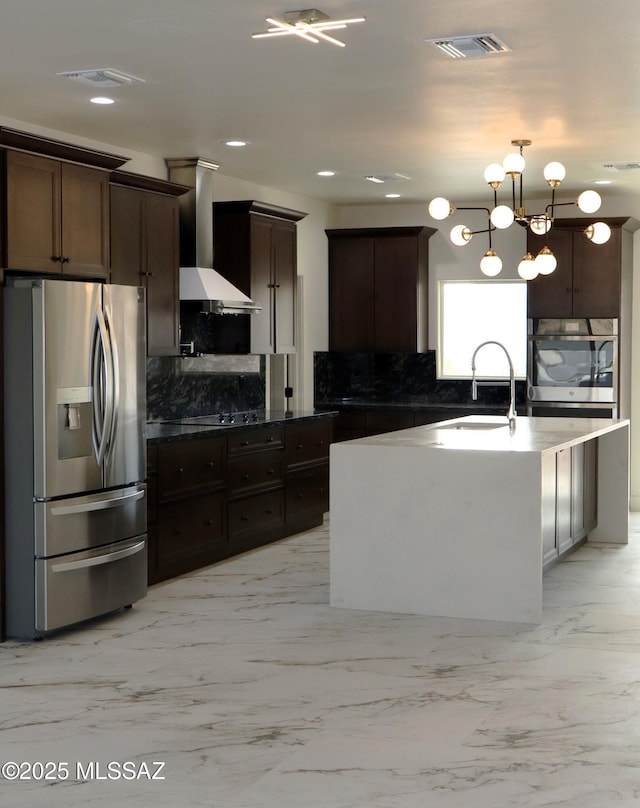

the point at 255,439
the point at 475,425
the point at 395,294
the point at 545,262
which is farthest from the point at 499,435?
the point at 395,294

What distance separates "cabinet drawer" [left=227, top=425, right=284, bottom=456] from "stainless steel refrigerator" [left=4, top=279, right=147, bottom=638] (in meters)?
1.60

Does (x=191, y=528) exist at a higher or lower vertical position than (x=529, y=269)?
lower

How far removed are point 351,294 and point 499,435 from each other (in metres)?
3.69

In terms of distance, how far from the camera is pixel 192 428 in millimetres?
6773

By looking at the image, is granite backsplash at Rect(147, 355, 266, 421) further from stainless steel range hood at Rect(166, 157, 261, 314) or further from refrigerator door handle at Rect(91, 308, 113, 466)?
refrigerator door handle at Rect(91, 308, 113, 466)

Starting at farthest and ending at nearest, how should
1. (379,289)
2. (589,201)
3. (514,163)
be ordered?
1. (379,289)
2. (589,201)
3. (514,163)

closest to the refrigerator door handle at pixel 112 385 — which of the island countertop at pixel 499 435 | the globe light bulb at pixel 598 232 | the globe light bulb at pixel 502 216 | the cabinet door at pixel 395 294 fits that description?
the island countertop at pixel 499 435

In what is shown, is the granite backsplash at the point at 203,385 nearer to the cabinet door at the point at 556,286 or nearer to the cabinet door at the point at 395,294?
the cabinet door at the point at 395,294

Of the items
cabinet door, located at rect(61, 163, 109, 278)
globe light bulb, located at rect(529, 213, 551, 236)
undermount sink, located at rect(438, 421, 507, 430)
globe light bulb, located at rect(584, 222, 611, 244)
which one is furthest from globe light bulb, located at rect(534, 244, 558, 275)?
cabinet door, located at rect(61, 163, 109, 278)

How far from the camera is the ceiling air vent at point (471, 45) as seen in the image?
440cm

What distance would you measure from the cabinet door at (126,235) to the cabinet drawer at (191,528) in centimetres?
139

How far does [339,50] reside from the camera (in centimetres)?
460

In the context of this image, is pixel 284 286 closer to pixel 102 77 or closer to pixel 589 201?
pixel 589 201

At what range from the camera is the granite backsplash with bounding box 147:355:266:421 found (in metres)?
7.33
